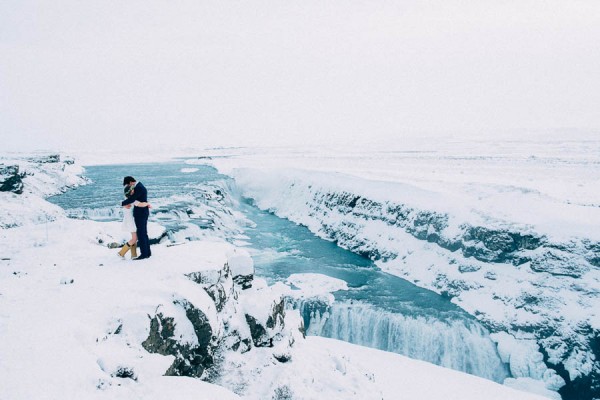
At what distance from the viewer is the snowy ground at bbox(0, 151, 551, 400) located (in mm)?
5379

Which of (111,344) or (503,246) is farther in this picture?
(503,246)

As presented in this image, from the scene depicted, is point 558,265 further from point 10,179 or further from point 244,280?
point 10,179

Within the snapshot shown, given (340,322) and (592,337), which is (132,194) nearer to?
(340,322)

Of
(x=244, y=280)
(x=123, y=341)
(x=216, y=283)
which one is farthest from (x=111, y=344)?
(x=244, y=280)

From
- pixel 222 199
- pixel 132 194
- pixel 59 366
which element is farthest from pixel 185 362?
pixel 222 199

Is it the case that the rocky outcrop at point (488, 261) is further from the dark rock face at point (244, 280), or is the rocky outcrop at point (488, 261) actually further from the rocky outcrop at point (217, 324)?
the dark rock face at point (244, 280)

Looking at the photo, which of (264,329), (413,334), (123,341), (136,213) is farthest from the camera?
(413,334)

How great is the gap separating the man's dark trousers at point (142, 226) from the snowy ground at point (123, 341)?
310 mm

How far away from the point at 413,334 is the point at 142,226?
1337 centimetres

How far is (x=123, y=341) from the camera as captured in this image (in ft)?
22.0

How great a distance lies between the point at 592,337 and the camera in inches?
611

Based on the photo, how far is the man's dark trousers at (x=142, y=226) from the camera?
9.27 m

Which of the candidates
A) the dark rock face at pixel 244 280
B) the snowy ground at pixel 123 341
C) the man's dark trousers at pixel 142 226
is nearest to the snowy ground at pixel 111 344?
the snowy ground at pixel 123 341

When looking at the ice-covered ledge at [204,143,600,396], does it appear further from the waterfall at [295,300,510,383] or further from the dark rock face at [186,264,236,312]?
the dark rock face at [186,264,236,312]
